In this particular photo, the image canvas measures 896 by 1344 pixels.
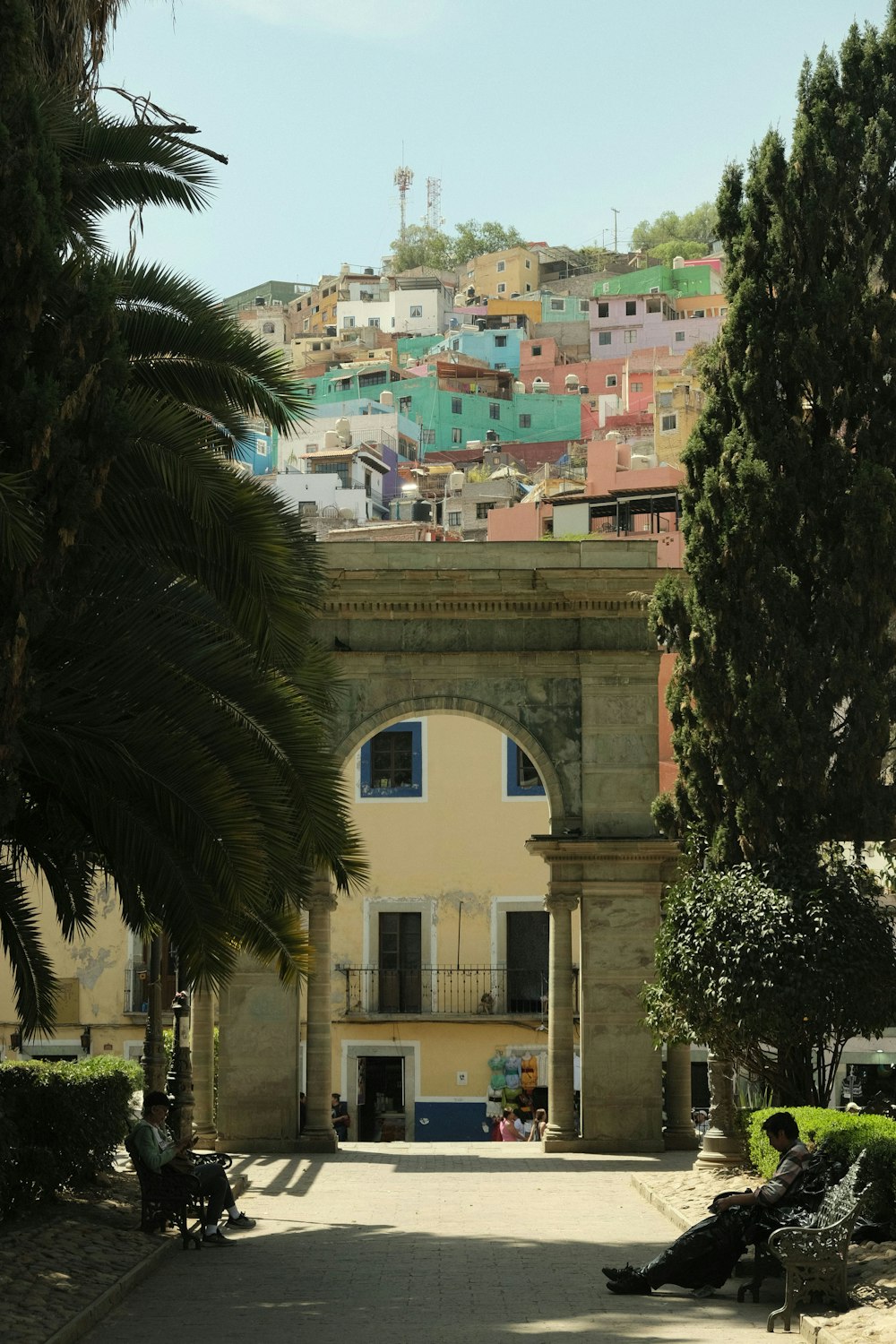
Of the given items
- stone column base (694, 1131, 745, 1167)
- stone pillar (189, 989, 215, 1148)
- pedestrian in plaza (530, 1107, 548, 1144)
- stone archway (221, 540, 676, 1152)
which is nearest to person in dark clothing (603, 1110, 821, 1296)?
stone column base (694, 1131, 745, 1167)

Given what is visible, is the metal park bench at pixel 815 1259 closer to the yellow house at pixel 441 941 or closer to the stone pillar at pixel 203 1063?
the stone pillar at pixel 203 1063

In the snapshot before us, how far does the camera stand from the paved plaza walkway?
9445 millimetres

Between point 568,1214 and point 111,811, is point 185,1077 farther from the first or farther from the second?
point 111,811

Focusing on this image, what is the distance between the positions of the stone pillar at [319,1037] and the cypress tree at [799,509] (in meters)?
4.39

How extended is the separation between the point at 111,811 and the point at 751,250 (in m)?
9.40

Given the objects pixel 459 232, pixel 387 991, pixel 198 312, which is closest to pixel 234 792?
pixel 198 312

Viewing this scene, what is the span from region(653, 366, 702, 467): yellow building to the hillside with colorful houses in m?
0.10

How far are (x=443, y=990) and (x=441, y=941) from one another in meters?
0.96

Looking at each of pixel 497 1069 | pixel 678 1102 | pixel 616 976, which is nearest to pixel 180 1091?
pixel 616 976

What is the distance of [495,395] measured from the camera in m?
92.0

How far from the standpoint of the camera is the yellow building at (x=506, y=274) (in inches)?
4961

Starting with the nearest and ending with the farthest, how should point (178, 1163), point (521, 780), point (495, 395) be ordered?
point (178, 1163) < point (521, 780) < point (495, 395)

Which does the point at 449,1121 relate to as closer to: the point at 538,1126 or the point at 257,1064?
the point at 538,1126

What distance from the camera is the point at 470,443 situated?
88.1 m
